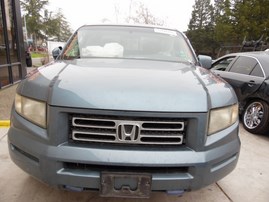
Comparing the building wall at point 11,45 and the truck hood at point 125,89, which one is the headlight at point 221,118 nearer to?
the truck hood at point 125,89

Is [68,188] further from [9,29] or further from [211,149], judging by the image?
[9,29]

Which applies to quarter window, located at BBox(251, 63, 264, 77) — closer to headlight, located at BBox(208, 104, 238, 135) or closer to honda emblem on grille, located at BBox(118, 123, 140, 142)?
headlight, located at BBox(208, 104, 238, 135)

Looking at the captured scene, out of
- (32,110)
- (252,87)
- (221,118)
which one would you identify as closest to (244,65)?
(252,87)

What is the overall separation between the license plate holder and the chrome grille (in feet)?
0.75

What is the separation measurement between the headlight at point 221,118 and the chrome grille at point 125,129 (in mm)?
225

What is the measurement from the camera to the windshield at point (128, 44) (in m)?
3.15

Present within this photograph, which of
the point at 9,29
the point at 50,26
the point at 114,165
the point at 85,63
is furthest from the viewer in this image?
the point at 50,26

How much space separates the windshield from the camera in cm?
315

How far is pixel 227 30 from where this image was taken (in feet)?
89.9

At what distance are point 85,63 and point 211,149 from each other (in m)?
1.42

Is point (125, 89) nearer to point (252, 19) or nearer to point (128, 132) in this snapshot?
point (128, 132)

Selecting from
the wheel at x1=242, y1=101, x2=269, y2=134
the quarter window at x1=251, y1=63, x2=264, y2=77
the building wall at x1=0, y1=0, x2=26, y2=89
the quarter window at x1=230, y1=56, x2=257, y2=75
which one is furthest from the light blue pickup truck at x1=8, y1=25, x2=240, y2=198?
the building wall at x1=0, y1=0, x2=26, y2=89

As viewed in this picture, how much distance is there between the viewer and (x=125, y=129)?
6.27ft

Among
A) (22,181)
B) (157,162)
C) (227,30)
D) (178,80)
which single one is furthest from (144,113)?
(227,30)
